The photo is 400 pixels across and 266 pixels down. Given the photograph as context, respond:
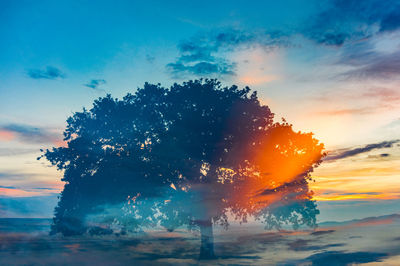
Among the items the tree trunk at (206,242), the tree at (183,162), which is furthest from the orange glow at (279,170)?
the tree trunk at (206,242)

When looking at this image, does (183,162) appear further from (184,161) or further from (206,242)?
(206,242)

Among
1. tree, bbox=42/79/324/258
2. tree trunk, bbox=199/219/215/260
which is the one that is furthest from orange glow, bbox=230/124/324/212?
tree trunk, bbox=199/219/215/260

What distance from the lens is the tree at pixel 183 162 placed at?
2627 cm

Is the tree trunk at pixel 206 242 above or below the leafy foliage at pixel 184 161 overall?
below

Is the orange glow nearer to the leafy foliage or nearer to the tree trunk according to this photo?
the leafy foliage

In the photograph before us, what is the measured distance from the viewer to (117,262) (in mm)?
28844

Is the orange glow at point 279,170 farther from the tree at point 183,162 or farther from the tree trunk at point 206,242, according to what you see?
the tree trunk at point 206,242

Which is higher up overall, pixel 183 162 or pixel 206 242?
pixel 183 162

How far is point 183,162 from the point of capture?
25984mm

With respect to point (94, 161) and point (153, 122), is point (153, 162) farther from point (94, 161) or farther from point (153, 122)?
point (94, 161)

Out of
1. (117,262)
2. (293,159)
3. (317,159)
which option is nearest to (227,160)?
(293,159)

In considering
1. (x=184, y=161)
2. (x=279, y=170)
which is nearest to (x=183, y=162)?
(x=184, y=161)

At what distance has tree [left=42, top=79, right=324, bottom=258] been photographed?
1034 inches

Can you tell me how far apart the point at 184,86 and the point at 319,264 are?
724 inches
